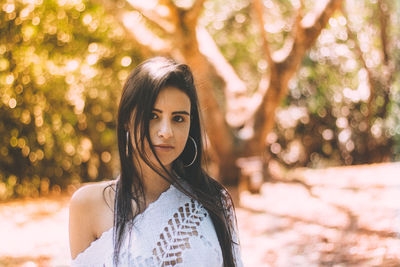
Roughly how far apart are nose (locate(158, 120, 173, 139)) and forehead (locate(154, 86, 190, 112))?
0.05 metres

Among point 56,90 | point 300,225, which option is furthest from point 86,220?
point 56,90

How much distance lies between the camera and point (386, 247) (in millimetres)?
3521

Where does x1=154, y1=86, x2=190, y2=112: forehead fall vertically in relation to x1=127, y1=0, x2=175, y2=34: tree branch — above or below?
below

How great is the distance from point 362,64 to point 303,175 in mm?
2363

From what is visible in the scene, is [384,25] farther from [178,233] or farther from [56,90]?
[178,233]

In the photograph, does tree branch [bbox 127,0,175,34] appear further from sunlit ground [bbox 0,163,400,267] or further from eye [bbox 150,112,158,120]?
eye [bbox 150,112,158,120]

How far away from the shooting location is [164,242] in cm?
133

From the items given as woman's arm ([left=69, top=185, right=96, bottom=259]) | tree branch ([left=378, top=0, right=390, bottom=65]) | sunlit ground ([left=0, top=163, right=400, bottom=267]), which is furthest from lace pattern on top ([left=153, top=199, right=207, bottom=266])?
tree branch ([left=378, top=0, right=390, bottom=65])

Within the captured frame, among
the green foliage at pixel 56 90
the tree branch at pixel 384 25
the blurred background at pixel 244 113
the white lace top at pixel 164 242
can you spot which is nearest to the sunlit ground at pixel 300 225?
the blurred background at pixel 244 113

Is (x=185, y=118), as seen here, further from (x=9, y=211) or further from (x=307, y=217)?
(x=9, y=211)

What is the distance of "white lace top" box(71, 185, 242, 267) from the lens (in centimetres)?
130


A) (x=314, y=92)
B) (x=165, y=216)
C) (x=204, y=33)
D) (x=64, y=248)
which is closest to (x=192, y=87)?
(x=165, y=216)

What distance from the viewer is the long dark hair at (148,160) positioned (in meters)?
1.36

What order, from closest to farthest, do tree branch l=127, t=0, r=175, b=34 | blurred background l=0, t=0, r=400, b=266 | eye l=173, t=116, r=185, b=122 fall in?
eye l=173, t=116, r=185, b=122 → blurred background l=0, t=0, r=400, b=266 → tree branch l=127, t=0, r=175, b=34
